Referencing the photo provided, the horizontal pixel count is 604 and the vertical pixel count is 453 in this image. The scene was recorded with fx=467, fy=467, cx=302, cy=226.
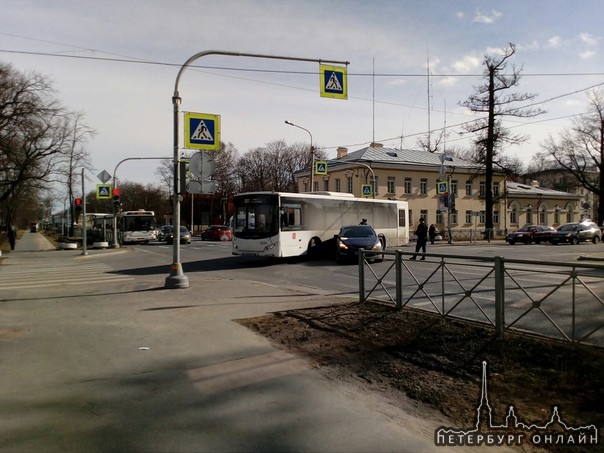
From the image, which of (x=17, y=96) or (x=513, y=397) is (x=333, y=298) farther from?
(x=17, y=96)

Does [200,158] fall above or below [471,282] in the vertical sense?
above

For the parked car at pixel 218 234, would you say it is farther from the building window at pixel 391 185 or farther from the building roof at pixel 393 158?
the building window at pixel 391 185

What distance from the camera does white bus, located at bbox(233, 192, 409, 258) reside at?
1942 cm

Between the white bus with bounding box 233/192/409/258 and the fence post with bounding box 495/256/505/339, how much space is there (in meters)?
13.3

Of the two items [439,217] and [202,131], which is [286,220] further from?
[439,217]

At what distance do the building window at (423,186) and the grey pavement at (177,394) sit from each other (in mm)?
51396

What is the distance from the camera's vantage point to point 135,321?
828cm

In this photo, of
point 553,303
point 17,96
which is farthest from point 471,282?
point 17,96

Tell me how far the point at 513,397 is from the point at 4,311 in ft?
30.1

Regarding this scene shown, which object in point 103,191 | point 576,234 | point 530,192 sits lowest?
point 576,234

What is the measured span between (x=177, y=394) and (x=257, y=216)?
49.6 feet

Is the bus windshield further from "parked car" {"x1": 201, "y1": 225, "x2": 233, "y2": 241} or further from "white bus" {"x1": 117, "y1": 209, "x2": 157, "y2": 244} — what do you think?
"parked car" {"x1": 201, "y1": 225, "x2": 233, "y2": 241}

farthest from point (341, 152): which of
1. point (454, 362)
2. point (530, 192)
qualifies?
point (454, 362)

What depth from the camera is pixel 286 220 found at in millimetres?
19703
